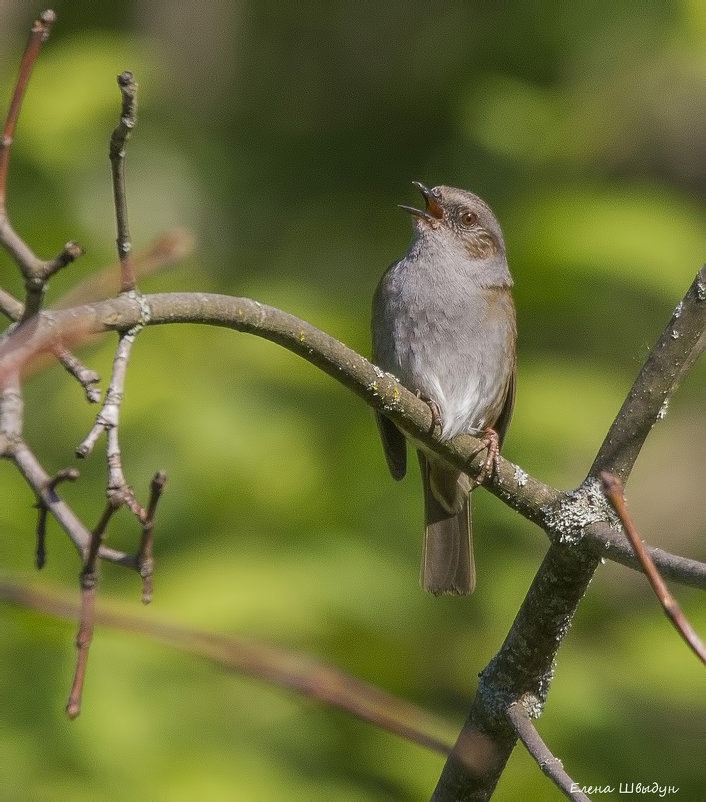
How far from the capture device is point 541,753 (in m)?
2.28

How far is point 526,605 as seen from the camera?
2.67m

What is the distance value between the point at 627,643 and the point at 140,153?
5.12 m

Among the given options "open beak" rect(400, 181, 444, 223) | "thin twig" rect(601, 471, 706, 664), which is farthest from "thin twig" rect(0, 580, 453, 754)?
"open beak" rect(400, 181, 444, 223)

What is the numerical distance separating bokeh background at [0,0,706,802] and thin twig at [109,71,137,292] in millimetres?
1122

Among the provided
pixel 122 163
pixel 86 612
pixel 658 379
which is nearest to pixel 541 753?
pixel 658 379

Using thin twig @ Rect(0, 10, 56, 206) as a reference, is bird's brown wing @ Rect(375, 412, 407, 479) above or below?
above

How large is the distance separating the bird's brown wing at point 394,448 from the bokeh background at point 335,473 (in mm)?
123

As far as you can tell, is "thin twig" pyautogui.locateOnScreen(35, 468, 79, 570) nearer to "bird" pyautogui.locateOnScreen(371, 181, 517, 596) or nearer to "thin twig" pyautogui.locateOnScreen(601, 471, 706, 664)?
"thin twig" pyautogui.locateOnScreen(601, 471, 706, 664)

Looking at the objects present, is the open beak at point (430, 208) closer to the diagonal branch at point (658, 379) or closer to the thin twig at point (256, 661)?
the diagonal branch at point (658, 379)

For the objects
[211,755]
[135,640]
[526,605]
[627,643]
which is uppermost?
[627,643]

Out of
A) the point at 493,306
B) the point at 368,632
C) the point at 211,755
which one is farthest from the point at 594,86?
the point at 211,755

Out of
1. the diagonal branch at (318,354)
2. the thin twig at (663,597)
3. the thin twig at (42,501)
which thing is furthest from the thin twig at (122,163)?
the thin twig at (663,597)

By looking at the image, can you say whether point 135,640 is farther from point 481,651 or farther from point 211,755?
point 481,651

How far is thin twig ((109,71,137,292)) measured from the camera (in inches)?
72.6
